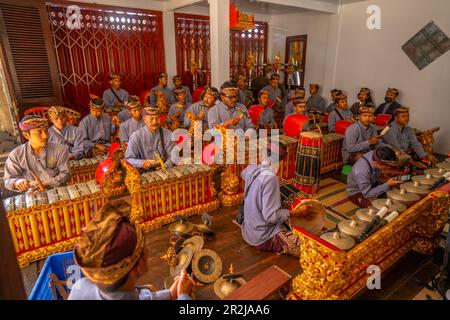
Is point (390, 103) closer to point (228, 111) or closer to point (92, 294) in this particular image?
point (228, 111)

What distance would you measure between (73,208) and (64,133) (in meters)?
2.38

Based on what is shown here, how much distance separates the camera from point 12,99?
18.3 ft

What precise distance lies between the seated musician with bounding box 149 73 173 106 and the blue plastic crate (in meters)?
6.37

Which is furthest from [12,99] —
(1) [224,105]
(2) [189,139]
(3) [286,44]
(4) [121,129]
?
(3) [286,44]

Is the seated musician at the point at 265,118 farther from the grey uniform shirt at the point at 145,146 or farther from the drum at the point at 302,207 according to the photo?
the drum at the point at 302,207

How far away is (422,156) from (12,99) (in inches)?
328

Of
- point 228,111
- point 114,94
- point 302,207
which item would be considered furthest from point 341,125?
point 114,94

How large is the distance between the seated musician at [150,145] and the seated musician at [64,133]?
144 cm

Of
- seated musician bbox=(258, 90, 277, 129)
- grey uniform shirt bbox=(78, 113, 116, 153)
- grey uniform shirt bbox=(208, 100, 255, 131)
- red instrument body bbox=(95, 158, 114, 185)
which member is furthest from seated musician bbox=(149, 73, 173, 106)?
red instrument body bbox=(95, 158, 114, 185)

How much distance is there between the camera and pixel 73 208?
3.24m

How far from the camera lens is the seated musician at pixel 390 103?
25.0 ft

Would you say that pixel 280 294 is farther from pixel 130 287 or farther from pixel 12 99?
pixel 12 99

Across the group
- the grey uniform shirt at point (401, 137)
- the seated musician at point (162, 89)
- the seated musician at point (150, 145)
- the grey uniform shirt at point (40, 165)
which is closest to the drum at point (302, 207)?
the seated musician at point (150, 145)

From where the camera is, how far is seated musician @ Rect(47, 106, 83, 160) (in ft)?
16.0
